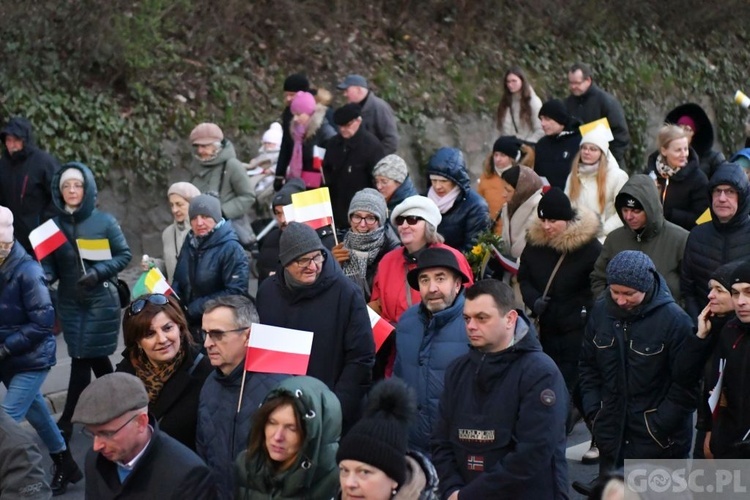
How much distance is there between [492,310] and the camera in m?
6.05

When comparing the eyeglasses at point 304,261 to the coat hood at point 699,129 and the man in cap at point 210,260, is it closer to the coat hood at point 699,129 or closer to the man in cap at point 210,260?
the man in cap at point 210,260

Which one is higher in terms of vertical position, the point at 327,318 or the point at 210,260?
the point at 210,260

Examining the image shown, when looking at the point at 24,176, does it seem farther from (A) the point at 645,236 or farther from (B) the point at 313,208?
(A) the point at 645,236

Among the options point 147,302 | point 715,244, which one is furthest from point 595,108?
point 147,302

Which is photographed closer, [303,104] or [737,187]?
[737,187]

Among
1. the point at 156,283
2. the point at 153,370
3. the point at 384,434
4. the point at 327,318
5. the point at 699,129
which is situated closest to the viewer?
the point at 384,434

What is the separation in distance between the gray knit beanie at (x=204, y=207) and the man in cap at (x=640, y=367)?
3.16 meters

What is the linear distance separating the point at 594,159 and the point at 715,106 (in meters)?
13.8

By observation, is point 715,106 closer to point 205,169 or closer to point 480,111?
point 480,111

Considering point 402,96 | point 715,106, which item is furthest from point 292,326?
point 715,106

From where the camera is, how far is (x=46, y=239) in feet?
31.7

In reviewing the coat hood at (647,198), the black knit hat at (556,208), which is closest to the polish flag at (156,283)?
the black knit hat at (556,208)

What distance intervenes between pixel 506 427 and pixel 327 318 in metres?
1.64

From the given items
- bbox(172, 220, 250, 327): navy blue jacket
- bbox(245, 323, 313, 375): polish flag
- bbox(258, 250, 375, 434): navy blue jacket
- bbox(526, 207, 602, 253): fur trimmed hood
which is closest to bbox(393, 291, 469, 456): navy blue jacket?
bbox(258, 250, 375, 434): navy blue jacket
